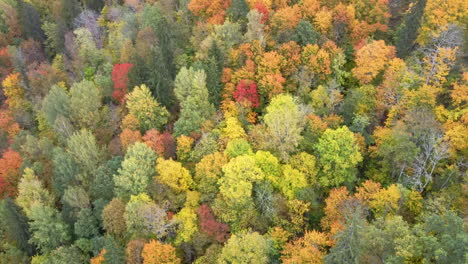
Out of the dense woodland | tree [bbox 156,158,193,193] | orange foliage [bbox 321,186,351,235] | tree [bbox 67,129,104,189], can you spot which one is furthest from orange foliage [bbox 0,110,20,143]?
orange foliage [bbox 321,186,351,235]

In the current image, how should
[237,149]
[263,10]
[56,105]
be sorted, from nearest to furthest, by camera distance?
[237,149] → [56,105] → [263,10]

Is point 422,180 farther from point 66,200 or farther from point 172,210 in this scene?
point 66,200

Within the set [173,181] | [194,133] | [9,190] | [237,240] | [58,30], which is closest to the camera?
[237,240]

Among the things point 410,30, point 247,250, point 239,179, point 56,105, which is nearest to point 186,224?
point 239,179

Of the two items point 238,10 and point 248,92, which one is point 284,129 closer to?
point 248,92

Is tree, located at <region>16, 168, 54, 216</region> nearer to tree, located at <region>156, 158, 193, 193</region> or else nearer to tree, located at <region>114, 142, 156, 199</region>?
tree, located at <region>114, 142, 156, 199</region>

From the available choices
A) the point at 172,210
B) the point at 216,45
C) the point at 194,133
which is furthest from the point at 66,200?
the point at 216,45
